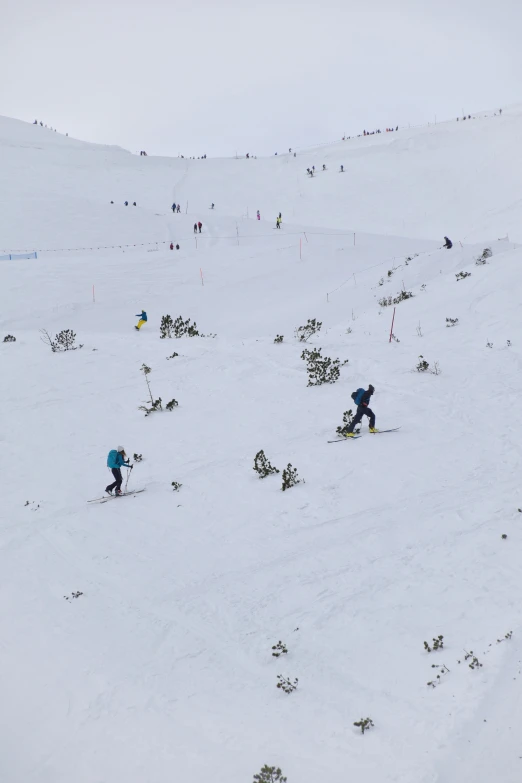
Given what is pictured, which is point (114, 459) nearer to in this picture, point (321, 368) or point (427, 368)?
point (321, 368)

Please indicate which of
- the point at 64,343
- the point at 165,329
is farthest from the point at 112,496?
the point at 165,329

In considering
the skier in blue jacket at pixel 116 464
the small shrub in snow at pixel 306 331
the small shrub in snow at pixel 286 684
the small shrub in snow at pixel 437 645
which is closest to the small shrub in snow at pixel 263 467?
the skier in blue jacket at pixel 116 464

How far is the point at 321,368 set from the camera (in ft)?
55.0

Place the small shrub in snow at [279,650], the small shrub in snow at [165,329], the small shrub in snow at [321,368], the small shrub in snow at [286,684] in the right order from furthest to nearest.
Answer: the small shrub in snow at [165,329] < the small shrub in snow at [321,368] < the small shrub in snow at [279,650] < the small shrub in snow at [286,684]

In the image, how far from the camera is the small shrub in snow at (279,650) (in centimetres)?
688

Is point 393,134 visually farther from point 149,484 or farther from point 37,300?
point 149,484

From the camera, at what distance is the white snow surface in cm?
587

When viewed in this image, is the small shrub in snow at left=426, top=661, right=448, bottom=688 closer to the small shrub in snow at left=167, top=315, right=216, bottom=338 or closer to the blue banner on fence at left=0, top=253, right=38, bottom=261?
the small shrub in snow at left=167, top=315, right=216, bottom=338

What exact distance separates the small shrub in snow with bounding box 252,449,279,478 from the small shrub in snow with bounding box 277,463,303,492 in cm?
46

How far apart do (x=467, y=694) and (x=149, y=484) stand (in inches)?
297

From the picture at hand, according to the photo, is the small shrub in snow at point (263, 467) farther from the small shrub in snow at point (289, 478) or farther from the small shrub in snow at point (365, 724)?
the small shrub in snow at point (365, 724)

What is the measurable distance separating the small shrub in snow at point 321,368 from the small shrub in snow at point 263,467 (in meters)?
4.67

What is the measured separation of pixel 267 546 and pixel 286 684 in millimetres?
2874

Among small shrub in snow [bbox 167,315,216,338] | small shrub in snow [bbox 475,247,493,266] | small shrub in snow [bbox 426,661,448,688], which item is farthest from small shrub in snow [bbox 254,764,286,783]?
small shrub in snow [bbox 475,247,493,266]
